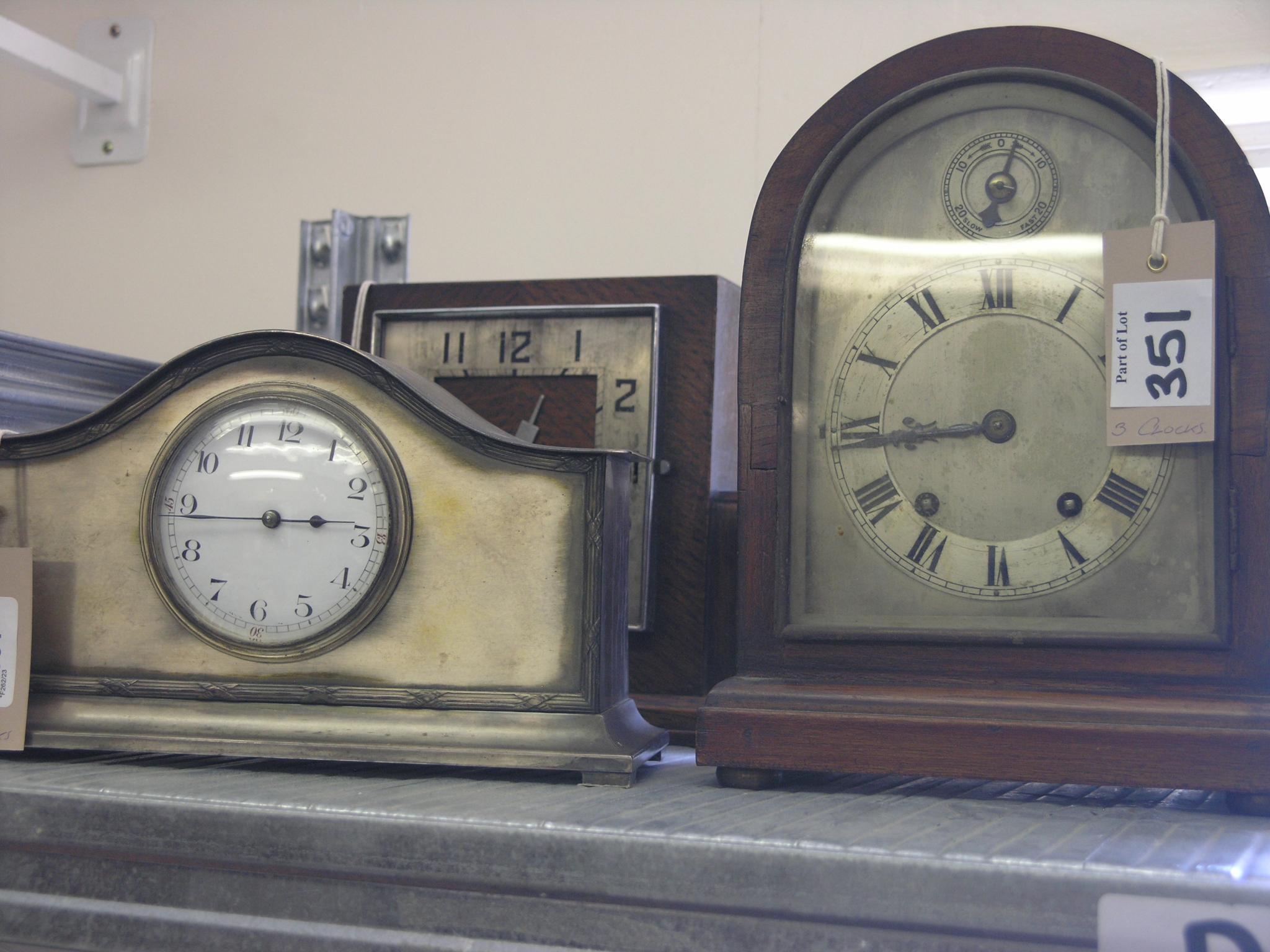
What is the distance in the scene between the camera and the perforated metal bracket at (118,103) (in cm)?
190

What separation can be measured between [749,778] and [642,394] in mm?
380

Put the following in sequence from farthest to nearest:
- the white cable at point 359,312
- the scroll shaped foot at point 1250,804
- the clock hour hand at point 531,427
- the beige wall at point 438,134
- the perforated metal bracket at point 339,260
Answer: the beige wall at point 438,134 < the perforated metal bracket at point 339,260 < the white cable at point 359,312 < the clock hour hand at point 531,427 < the scroll shaped foot at point 1250,804

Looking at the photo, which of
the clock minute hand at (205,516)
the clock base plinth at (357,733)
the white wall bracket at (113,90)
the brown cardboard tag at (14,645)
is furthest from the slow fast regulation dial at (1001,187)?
the white wall bracket at (113,90)

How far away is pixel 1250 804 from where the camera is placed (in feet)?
2.13

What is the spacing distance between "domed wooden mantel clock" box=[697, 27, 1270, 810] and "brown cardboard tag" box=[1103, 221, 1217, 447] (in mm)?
11

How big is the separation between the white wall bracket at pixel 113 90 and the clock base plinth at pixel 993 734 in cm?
158

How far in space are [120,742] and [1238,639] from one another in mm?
682

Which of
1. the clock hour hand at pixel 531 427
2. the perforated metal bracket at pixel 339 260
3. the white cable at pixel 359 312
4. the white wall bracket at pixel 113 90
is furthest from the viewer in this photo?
the white wall bracket at pixel 113 90

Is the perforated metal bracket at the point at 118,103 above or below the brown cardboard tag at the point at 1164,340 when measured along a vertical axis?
above

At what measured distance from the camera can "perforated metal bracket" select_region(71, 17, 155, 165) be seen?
1901mm

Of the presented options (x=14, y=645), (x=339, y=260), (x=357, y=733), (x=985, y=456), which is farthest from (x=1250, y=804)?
(x=339, y=260)

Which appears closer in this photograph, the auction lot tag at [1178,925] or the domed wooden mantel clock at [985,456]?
the auction lot tag at [1178,925]

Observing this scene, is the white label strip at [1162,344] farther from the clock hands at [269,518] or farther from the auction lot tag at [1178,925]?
the clock hands at [269,518]

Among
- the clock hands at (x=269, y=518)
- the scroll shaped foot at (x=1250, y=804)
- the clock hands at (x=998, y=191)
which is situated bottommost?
the scroll shaped foot at (x=1250, y=804)
